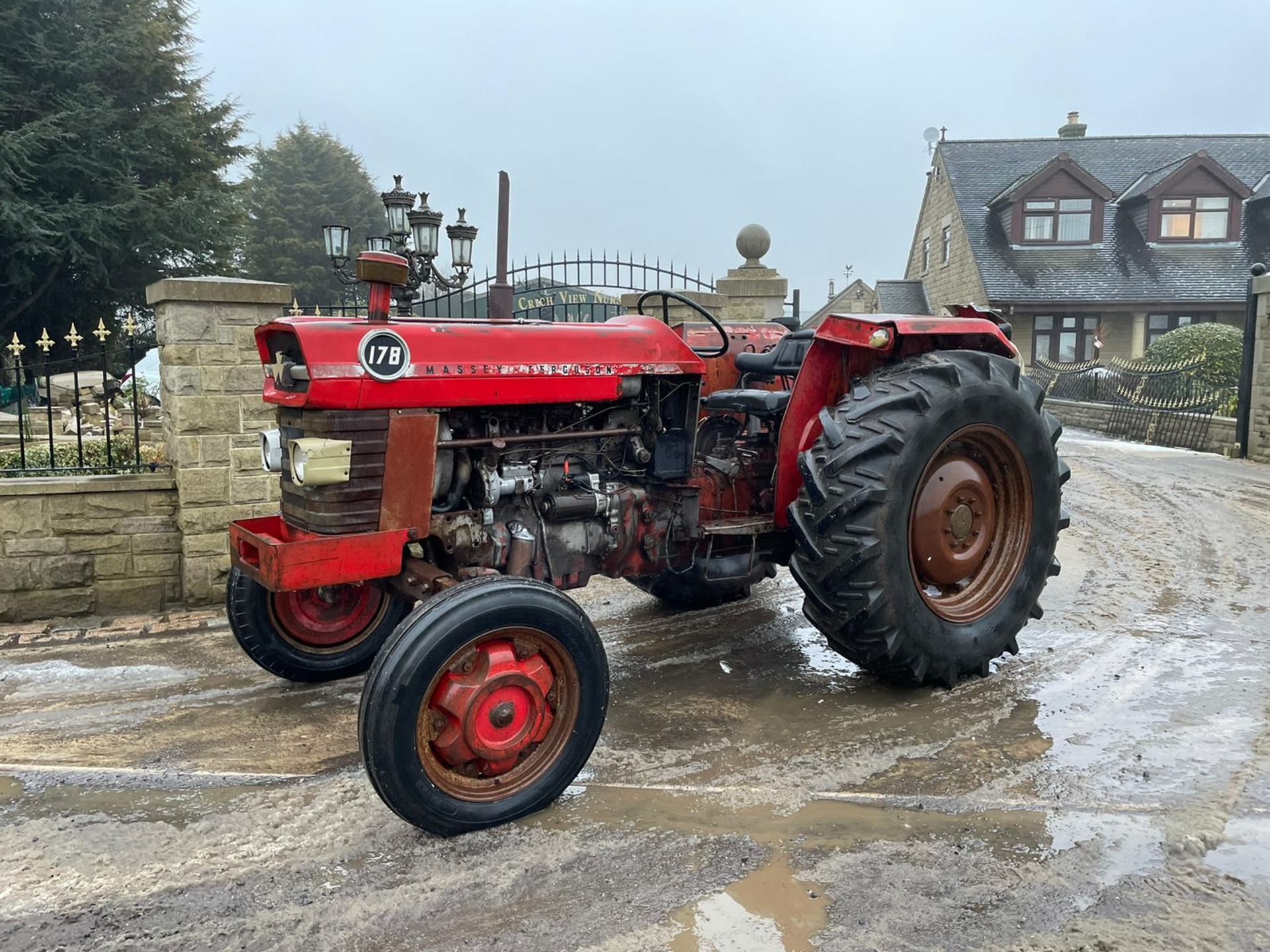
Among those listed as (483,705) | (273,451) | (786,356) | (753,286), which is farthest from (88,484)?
(753,286)

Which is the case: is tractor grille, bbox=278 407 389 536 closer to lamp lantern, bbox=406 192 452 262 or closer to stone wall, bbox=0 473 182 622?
stone wall, bbox=0 473 182 622

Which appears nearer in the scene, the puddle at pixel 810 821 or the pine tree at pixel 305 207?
the puddle at pixel 810 821

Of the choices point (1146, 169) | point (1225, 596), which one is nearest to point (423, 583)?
point (1225, 596)

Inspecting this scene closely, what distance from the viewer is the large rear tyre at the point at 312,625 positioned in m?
3.64

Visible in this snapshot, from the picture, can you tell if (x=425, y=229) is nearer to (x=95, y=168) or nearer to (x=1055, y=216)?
(x=95, y=168)

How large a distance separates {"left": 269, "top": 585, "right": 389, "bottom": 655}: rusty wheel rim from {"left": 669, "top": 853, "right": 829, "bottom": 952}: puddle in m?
2.07

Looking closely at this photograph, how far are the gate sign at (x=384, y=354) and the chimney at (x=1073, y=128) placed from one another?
29.8 meters

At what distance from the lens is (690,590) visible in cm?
492

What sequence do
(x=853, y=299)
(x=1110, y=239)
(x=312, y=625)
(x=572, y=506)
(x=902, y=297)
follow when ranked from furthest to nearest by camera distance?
1. (x=853, y=299)
2. (x=902, y=297)
3. (x=1110, y=239)
4. (x=312, y=625)
5. (x=572, y=506)

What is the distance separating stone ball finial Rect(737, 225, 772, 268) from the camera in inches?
368

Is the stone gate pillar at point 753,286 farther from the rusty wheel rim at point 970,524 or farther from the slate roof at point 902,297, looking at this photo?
the slate roof at point 902,297

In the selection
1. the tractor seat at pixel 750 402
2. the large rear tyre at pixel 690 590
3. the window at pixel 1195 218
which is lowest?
the large rear tyre at pixel 690 590

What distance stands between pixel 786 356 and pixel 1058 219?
22.7 m

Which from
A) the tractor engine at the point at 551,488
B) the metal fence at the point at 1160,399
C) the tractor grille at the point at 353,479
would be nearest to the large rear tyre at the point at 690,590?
the tractor engine at the point at 551,488
